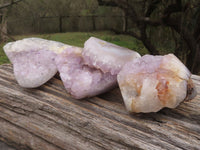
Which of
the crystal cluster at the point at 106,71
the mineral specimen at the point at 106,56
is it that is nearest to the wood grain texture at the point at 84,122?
the crystal cluster at the point at 106,71

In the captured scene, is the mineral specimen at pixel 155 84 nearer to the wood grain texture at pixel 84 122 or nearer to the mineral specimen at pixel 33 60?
the wood grain texture at pixel 84 122

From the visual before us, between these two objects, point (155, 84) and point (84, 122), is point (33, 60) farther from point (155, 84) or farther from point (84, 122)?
point (155, 84)

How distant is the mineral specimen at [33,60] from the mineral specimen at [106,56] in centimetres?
21

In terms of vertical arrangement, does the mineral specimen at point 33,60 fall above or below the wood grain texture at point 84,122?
above

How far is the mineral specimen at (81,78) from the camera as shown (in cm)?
93

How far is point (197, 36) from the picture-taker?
Answer: 2.89 metres

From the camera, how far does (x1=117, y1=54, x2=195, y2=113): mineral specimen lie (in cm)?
78

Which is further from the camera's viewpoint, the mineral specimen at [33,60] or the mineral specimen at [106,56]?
the mineral specimen at [33,60]

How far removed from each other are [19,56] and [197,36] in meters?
2.54

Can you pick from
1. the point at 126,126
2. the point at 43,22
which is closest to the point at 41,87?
the point at 126,126

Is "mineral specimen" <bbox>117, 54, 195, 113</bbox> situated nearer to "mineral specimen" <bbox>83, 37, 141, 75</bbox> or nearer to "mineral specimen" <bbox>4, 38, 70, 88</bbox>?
"mineral specimen" <bbox>83, 37, 141, 75</bbox>

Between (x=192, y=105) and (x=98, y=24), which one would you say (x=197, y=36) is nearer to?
(x=192, y=105)

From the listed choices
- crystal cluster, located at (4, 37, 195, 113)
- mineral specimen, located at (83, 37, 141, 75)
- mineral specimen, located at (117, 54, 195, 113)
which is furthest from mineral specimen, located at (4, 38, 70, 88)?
mineral specimen, located at (117, 54, 195, 113)

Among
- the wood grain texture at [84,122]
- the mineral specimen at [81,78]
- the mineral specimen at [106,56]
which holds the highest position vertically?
the mineral specimen at [106,56]
